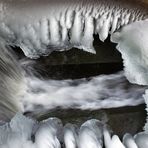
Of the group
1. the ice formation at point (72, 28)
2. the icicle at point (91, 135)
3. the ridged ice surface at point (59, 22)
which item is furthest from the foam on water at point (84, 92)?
the icicle at point (91, 135)

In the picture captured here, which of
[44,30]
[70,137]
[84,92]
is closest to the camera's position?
[70,137]

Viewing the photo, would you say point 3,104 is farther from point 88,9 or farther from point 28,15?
point 88,9

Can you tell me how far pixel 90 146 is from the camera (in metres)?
1.43

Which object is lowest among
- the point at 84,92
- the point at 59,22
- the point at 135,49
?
the point at 84,92

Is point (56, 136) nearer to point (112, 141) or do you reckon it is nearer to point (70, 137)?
point (70, 137)

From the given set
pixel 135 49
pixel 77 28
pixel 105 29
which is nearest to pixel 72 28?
pixel 77 28

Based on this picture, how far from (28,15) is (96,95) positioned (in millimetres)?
468

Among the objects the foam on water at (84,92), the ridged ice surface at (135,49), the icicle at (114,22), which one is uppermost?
the icicle at (114,22)

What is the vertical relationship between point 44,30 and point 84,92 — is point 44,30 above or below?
above

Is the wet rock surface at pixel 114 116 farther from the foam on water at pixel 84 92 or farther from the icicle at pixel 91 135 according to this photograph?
the icicle at pixel 91 135

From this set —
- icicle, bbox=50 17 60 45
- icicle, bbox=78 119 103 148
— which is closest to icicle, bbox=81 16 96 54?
icicle, bbox=50 17 60 45

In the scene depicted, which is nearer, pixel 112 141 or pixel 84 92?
pixel 112 141

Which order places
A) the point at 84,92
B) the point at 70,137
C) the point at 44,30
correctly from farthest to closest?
the point at 84,92, the point at 44,30, the point at 70,137

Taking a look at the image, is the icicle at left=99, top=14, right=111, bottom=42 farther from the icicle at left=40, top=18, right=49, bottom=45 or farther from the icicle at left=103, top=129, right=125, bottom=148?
the icicle at left=103, top=129, right=125, bottom=148
